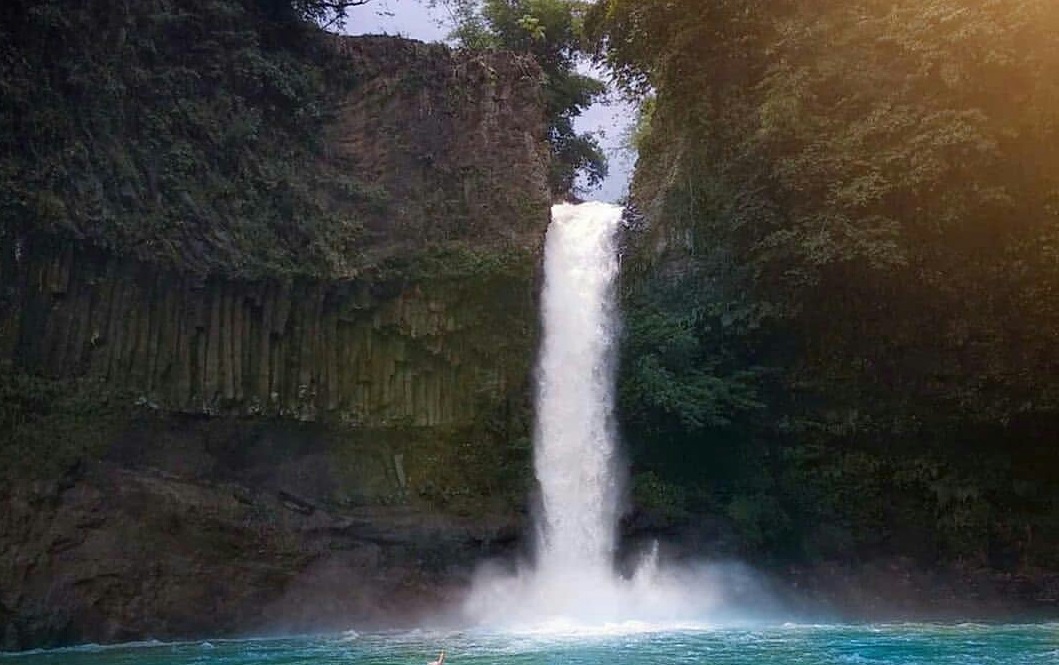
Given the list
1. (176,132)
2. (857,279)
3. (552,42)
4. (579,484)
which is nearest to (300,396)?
(176,132)

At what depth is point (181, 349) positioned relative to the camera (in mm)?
20844

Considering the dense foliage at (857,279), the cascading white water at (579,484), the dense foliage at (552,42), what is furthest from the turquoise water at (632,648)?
the dense foliage at (552,42)

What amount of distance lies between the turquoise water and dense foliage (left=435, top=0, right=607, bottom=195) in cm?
1773

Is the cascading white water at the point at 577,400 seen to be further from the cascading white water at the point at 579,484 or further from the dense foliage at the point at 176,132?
the dense foliage at the point at 176,132

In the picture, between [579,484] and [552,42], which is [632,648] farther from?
[552,42]

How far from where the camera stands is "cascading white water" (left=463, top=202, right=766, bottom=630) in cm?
2127

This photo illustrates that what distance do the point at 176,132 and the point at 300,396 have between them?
5438mm

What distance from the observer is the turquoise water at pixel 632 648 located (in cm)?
1450

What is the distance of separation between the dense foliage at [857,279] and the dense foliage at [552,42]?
856 cm

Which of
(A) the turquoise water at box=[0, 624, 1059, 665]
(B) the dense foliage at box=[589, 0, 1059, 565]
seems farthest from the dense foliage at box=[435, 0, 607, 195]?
(A) the turquoise water at box=[0, 624, 1059, 665]

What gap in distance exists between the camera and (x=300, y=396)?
2166 cm

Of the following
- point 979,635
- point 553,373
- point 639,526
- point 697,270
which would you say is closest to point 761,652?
point 979,635

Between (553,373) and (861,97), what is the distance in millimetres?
8125

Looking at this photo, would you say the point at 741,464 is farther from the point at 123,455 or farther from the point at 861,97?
the point at 123,455
